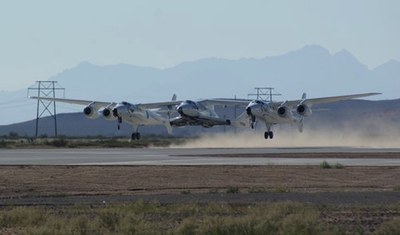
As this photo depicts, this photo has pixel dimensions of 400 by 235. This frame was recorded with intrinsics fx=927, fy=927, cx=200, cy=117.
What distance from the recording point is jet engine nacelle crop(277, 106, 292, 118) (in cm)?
8919

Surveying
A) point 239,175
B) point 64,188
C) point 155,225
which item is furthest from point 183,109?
point 155,225

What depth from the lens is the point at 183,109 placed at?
92000 millimetres

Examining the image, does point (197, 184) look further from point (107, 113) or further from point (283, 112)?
point (107, 113)

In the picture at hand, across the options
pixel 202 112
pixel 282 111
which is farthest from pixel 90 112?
pixel 282 111

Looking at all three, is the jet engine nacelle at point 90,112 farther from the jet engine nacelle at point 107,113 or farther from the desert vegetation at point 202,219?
the desert vegetation at point 202,219

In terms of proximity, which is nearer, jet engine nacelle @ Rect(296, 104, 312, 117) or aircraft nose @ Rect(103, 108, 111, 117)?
jet engine nacelle @ Rect(296, 104, 312, 117)

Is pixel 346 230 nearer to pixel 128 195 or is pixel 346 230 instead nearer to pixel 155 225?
pixel 155 225

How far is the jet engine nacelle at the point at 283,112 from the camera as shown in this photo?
89188mm

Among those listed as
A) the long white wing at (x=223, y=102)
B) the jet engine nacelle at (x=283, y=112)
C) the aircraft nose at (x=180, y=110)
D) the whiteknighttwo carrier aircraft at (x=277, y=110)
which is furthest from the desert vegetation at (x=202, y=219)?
the long white wing at (x=223, y=102)

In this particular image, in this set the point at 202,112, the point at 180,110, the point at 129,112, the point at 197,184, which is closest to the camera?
the point at 197,184

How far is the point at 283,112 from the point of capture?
293 ft

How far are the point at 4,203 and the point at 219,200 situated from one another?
6308 millimetres

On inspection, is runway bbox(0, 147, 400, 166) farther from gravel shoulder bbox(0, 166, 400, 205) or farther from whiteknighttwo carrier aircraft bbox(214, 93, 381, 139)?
whiteknighttwo carrier aircraft bbox(214, 93, 381, 139)

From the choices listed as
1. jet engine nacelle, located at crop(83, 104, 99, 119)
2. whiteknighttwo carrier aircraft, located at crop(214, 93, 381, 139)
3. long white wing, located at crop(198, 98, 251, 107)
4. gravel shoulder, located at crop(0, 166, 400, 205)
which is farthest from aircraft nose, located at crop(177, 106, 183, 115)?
gravel shoulder, located at crop(0, 166, 400, 205)
